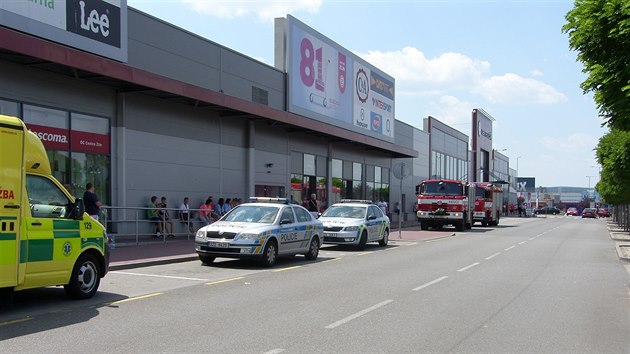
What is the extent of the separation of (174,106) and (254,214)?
9.00m

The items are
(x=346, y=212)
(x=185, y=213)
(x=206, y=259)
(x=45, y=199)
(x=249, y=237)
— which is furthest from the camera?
(x=185, y=213)

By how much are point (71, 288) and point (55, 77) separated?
407 inches

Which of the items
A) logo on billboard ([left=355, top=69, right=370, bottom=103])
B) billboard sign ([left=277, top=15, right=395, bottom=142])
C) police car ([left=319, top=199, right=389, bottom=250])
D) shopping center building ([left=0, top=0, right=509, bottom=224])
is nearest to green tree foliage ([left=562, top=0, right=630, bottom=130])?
police car ([left=319, top=199, right=389, bottom=250])

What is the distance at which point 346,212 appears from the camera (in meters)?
21.6

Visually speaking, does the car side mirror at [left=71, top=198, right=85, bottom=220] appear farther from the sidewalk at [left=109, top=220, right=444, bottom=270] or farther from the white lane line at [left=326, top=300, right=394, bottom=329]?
the sidewalk at [left=109, top=220, right=444, bottom=270]

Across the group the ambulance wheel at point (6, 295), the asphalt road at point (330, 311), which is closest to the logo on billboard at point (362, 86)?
the asphalt road at point (330, 311)

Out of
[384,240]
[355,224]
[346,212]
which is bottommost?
[384,240]

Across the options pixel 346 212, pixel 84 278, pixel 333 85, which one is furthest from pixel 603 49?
pixel 333 85

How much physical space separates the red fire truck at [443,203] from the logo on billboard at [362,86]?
7.90 meters

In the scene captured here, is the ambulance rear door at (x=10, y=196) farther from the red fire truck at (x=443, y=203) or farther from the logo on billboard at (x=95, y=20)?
the red fire truck at (x=443, y=203)

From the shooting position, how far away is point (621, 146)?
79.1 feet

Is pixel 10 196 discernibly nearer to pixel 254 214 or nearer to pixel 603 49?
pixel 254 214

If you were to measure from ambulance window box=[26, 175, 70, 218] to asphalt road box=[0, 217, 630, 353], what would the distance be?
1.41m

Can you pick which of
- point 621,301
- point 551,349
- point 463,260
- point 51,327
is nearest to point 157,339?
point 51,327
